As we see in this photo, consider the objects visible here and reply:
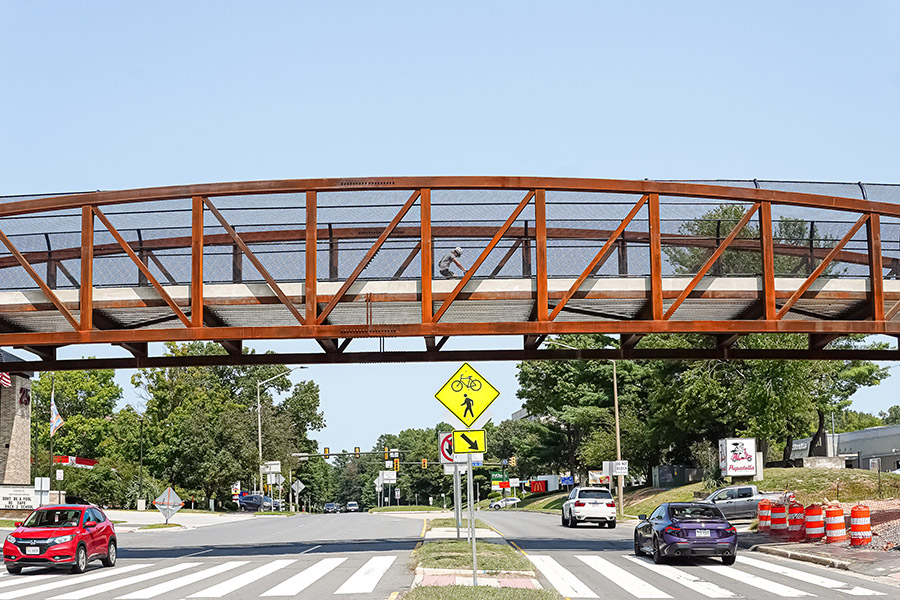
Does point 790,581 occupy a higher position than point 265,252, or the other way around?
point 265,252

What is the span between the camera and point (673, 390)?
63.8m

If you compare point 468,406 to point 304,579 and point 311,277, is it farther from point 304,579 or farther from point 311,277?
point 311,277

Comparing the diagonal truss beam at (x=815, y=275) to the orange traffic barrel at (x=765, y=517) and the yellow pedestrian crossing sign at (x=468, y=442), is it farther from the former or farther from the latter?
the orange traffic barrel at (x=765, y=517)

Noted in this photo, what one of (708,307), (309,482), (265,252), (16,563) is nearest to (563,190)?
(708,307)

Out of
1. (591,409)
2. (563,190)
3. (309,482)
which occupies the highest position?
(563,190)

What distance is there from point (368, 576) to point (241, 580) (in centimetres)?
255

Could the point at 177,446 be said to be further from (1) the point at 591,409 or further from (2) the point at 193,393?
(1) the point at 591,409

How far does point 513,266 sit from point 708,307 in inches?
202

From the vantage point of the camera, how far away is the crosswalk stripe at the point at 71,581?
715 inches

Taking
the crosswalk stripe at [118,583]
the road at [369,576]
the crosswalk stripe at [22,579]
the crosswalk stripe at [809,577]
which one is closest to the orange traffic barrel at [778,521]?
the road at [369,576]

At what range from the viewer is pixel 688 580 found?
19.6 meters

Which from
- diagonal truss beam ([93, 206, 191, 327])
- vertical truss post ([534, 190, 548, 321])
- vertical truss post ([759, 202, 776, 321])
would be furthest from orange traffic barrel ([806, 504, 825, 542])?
diagonal truss beam ([93, 206, 191, 327])

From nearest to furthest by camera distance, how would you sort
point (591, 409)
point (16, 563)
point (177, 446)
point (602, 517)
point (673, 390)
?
point (16, 563) → point (602, 517) → point (673, 390) → point (591, 409) → point (177, 446)

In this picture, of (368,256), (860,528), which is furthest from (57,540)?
(860,528)
